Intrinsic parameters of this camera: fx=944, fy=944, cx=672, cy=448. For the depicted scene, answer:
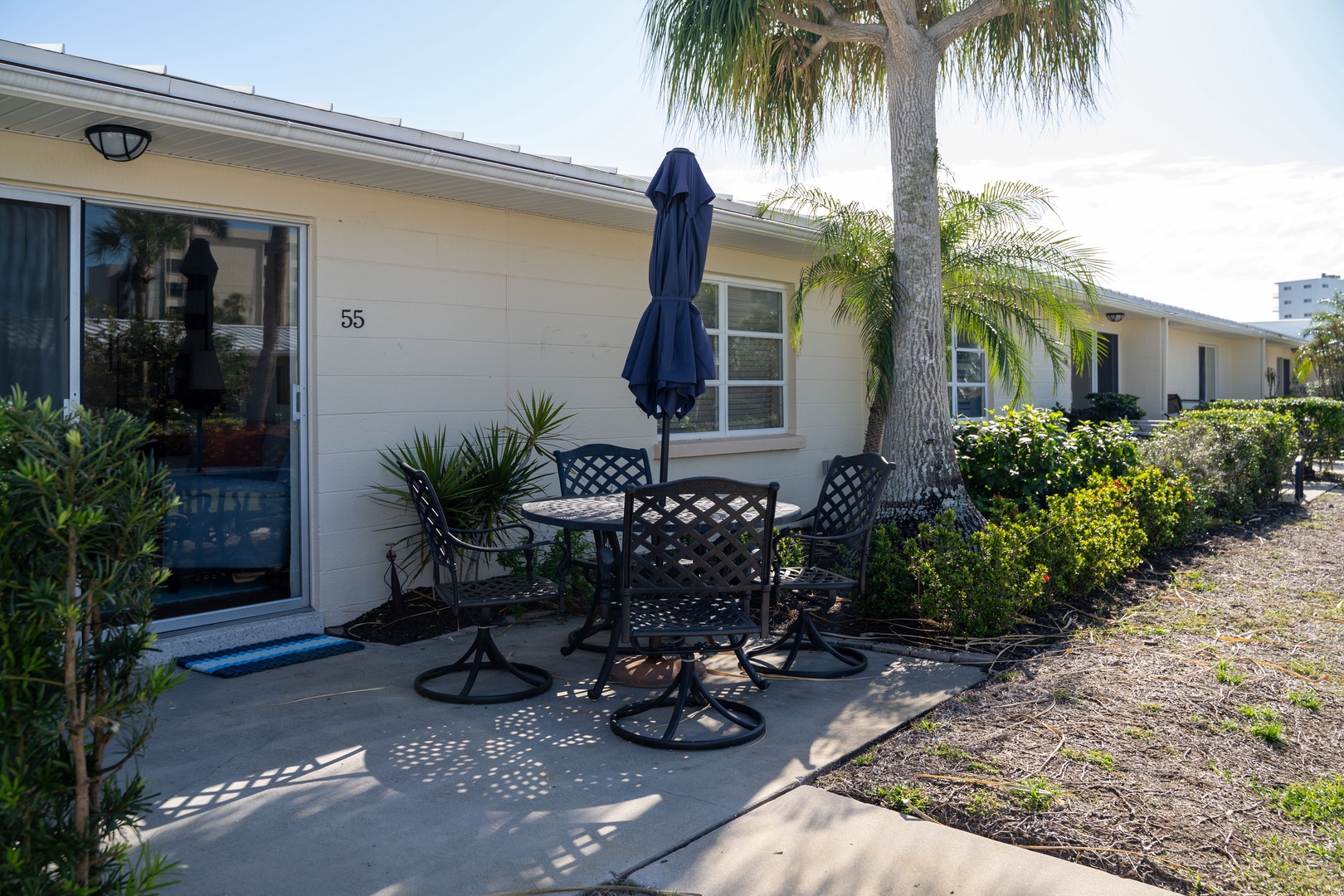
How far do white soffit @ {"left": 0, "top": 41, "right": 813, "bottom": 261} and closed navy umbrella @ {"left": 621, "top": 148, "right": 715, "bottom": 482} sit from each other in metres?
1.23

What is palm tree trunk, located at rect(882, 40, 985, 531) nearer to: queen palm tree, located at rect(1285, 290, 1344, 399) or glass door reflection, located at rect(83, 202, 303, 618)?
glass door reflection, located at rect(83, 202, 303, 618)

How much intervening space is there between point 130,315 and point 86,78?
1333 mm

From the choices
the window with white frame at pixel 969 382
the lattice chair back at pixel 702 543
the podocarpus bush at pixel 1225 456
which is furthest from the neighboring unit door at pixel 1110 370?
the lattice chair back at pixel 702 543

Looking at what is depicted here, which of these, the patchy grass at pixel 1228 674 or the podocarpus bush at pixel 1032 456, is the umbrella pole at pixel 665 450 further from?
the podocarpus bush at pixel 1032 456

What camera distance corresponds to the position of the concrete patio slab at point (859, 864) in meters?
2.73

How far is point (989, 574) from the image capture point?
18.1ft

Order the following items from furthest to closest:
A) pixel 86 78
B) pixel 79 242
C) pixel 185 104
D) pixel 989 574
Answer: pixel 989 574
pixel 79 242
pixel 185 104
pixel 86 78

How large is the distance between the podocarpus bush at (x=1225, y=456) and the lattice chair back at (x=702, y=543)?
6.69 m

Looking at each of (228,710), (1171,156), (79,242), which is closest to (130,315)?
(79,242)

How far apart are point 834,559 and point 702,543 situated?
1838mm

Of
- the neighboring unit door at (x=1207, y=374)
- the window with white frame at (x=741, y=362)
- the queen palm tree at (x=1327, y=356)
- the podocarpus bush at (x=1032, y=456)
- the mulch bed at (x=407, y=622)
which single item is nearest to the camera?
the mulch bed at (x=407, y=622)

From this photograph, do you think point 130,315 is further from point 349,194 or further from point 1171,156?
point 1171,156

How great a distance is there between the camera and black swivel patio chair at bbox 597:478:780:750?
3.84 metres

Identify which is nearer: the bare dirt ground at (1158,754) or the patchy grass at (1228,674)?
the bare dirt ground at (1158,754)
